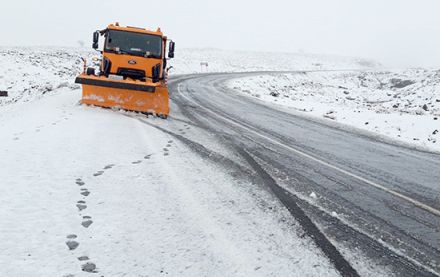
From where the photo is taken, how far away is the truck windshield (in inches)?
404

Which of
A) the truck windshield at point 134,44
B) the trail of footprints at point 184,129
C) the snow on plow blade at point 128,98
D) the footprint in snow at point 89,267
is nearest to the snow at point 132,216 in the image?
the footprint in snow at point 89,267

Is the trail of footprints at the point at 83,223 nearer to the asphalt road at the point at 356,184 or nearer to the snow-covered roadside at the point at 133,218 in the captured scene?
the snow-covered roadside at the point at 133,218

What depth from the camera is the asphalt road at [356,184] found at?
321 centimetres

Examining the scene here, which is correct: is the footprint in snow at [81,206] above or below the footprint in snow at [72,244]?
below

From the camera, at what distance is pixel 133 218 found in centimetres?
335

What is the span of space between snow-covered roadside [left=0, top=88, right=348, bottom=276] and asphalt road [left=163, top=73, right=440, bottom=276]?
0.51m

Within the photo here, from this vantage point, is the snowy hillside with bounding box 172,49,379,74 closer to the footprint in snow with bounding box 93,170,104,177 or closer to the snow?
the snow

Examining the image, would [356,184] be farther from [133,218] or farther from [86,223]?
[86,223]

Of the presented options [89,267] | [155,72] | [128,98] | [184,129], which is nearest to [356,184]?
[89,267]

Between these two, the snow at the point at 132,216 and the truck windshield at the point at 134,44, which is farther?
the truck windshield at the point at 134,44

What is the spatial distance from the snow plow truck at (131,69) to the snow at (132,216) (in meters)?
3.41

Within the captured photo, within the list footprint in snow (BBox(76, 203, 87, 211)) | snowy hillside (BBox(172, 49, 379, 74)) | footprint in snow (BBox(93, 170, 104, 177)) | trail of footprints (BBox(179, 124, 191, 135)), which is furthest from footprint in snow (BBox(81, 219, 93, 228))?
snowy hillside (BBox(172, 49, 379, 74))

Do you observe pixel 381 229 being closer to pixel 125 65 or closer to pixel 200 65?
pixel 125 65

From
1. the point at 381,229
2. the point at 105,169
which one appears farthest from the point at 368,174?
the point at 105,169
